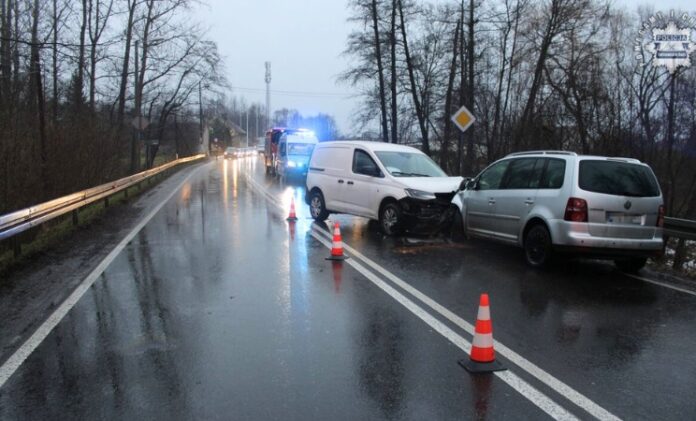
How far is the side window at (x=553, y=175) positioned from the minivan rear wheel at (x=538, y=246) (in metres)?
0.63

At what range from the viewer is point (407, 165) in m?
12.3

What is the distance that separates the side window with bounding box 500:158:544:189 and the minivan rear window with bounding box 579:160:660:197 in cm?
86

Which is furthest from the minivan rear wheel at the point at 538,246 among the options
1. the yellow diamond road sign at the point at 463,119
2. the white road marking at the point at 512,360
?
the yellow diamond road sign at the point at 463,119

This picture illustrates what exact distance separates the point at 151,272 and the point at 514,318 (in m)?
5.08

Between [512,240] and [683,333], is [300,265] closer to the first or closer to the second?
[512,240]

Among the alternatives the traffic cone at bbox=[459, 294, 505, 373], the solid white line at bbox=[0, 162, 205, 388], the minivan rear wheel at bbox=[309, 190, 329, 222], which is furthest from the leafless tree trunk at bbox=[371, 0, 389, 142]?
the traffic cone at bbox=[459, 294, 505, 373]

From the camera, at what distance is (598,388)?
4.28 m

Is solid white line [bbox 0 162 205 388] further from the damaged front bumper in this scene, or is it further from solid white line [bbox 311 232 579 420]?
the damaged front bumper

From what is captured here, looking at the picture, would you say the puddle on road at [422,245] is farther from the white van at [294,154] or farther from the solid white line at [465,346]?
the white van at [294,154]

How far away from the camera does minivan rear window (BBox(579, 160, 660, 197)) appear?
7.93 m

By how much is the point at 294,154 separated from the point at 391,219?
830 inches

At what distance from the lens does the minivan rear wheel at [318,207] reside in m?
13.7

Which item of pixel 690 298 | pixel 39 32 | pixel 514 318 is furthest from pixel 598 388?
pixel 39 32

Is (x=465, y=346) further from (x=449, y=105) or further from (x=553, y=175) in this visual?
(x=449, y=105)
